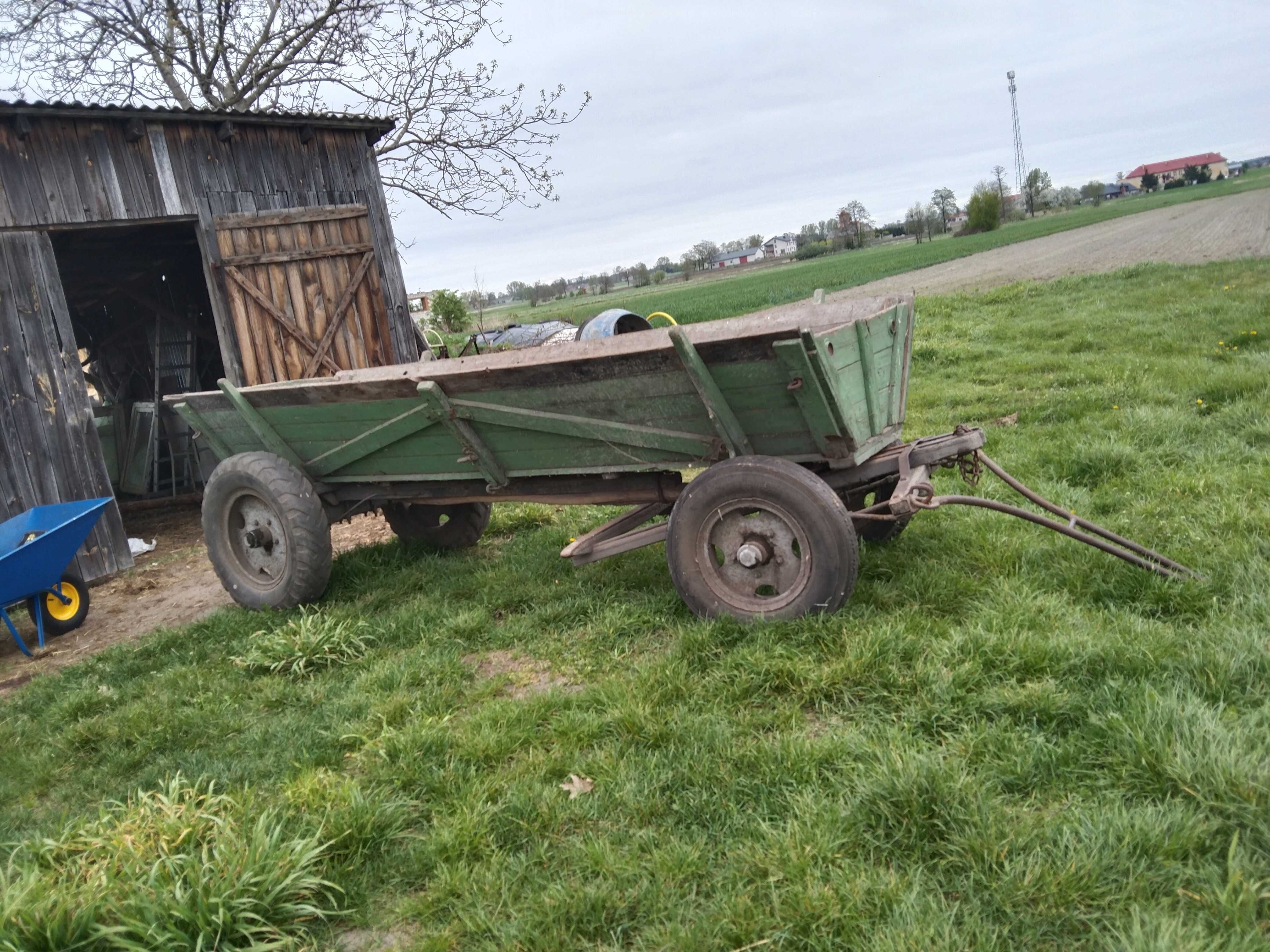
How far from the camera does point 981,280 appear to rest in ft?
74.0

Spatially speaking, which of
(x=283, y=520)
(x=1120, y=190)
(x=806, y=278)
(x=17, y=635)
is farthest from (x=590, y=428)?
(x=1120, y=190)

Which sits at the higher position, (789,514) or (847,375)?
(847,375)

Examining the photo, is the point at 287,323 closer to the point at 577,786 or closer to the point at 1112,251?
the point at 577,786

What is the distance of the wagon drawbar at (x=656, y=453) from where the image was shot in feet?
11.5

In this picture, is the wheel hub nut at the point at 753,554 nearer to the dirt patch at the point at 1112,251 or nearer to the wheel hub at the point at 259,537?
the wheel hub at the point at 259,537

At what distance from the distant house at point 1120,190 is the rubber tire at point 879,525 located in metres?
135

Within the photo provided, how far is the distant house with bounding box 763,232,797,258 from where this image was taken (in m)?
92.3

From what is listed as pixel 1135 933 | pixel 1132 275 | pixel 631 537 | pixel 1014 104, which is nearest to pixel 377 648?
pixel 631 537

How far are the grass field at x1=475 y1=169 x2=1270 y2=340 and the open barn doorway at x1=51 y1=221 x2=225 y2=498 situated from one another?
23.3ft

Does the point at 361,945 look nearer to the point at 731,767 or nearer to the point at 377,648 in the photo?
Result: the point at 731,767

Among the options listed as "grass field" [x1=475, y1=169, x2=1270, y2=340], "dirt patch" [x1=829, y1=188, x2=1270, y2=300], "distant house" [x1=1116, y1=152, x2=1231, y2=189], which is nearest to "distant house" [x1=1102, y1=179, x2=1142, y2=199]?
"distant house" [x1=1116, y1=152, x2=1231, y2=189]

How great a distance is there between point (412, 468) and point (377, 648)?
1086 mm

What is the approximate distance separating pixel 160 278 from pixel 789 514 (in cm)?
1166

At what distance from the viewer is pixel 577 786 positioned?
282 cm
